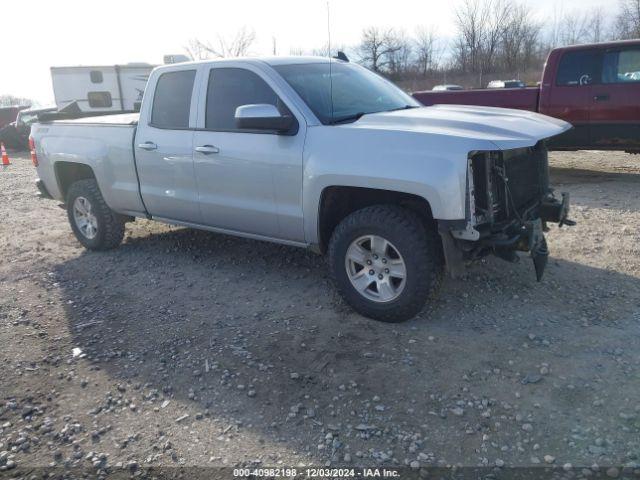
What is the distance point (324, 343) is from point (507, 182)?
5.58 feet

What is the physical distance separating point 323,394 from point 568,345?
163 centimetres

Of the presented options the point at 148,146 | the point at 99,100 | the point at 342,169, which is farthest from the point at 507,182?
the point at 99,100

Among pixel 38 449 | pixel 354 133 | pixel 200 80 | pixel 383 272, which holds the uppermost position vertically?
pixel 200 80

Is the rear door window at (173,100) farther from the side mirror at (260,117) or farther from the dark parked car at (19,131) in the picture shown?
the dark parked car at (19,131)

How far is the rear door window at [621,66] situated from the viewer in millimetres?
8492

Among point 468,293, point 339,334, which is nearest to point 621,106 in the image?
point 468,293

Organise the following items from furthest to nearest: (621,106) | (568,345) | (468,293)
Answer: (621,106)
(468,293)
(568,345)

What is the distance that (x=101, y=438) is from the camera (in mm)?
3104

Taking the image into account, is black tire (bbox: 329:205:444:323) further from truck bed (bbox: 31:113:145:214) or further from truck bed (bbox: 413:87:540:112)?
truck bed (bbox: 413:87:540:112)

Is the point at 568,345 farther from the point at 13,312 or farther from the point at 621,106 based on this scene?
the point at 621,106

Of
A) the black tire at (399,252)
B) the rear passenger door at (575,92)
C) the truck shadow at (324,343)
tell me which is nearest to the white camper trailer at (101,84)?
the rear passenger door at (575,92)

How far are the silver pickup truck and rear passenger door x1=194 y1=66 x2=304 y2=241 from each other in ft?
0.04

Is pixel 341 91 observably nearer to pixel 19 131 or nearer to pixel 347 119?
pixel 347 119

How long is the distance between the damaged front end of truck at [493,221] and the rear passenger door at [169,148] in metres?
2.47
